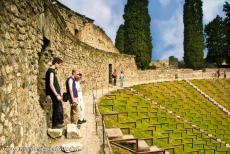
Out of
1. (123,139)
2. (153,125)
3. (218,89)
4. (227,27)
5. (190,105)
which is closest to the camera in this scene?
(123,139)

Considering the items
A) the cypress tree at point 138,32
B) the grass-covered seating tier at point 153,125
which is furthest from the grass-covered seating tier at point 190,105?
the cypress tree at point 138,32

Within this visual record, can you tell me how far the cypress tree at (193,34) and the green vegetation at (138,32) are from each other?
393 inches

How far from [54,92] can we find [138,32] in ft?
130

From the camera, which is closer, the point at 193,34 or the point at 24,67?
the point at 24,67

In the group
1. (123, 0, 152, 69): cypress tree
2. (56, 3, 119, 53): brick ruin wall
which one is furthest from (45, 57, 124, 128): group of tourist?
(123, 0, 152, 69): cypress tree

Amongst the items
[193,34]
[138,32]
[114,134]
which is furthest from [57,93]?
[193,34]

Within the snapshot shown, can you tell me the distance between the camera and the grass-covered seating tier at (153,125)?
648 inches

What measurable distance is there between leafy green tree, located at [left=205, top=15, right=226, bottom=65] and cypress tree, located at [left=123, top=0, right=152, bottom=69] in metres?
17.9

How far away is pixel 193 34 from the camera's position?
56125mm

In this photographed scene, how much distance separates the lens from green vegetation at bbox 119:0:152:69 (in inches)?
1845

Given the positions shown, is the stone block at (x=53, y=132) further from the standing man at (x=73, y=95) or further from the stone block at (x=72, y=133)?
the standing man at (x=73, y=95)

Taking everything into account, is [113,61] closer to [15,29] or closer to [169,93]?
[169,93]

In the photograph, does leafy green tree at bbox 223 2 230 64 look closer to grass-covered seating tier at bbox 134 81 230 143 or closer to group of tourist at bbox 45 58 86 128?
grass-covered seating tier at bbox 134 81 230 143

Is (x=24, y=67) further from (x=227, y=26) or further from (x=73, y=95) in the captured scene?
(x=227, y=26)
